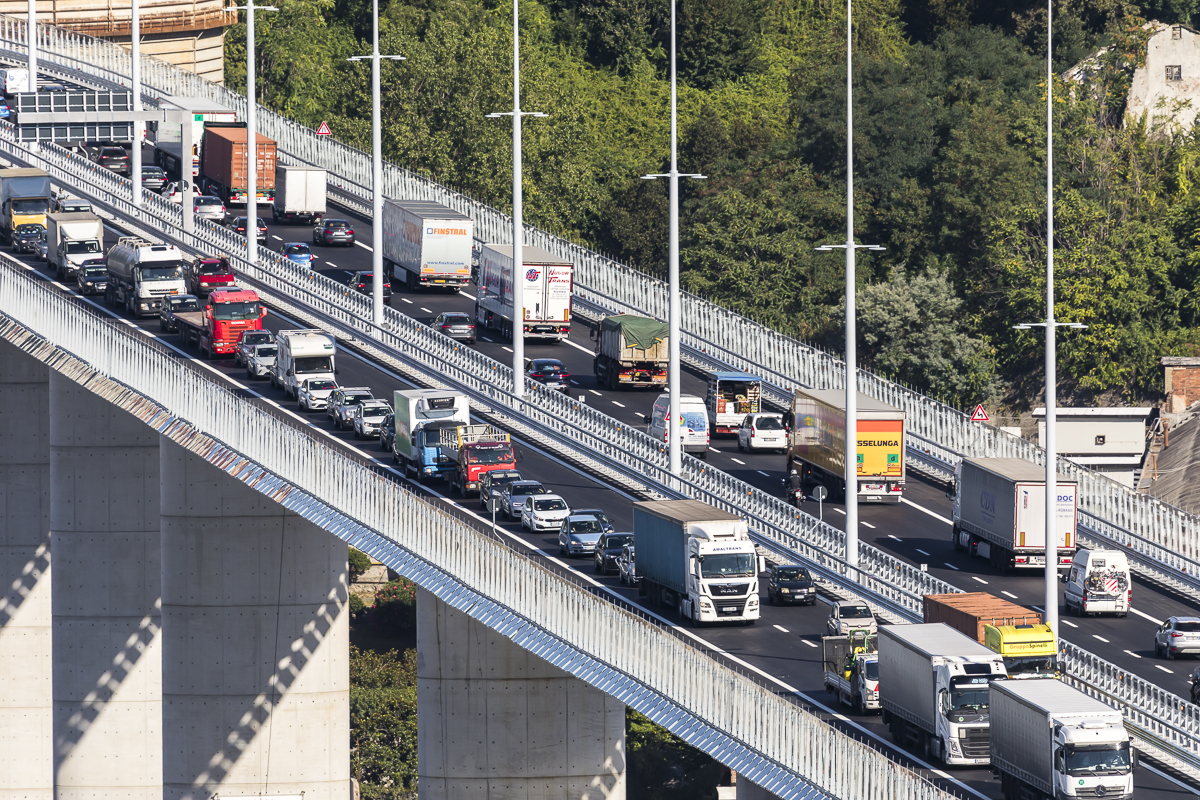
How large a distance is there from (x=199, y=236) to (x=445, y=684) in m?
38.7

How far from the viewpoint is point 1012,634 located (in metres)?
48.5

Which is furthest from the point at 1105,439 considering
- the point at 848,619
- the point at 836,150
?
the point at 848,619

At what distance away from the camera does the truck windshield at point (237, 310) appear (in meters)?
77.3

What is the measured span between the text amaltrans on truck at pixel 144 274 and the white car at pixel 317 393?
37.7 feet

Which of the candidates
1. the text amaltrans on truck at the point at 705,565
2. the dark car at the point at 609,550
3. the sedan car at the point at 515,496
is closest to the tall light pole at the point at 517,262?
the sedan car at the point at 515,496

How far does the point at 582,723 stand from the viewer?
60906 mm

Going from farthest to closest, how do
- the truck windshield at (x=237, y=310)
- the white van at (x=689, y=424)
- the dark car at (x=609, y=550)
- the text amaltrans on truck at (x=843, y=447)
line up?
the truck windshield at (x=237, y=310)
the white van at (x=689, y=424)
the text amaltrans on truck at (x=843, y=447)
the dark car at (x=609, y=550)

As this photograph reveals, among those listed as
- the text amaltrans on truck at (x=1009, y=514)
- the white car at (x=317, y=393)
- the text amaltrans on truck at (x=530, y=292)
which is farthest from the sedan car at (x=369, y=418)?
the text amaltrans on truck at (x=530, y=292)

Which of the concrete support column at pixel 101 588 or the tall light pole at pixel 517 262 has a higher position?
the tall light pole at pixel 517 262

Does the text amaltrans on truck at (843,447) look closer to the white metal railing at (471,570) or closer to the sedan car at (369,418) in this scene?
the sedan car at (369,418)

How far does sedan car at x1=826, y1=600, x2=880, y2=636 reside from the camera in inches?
2048

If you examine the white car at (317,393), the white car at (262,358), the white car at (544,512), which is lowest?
the white car at (544,512)

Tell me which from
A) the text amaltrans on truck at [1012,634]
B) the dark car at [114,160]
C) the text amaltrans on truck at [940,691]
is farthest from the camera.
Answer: the dark car at [114,160]

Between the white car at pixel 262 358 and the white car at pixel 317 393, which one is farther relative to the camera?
the white car at pixel 262 358
